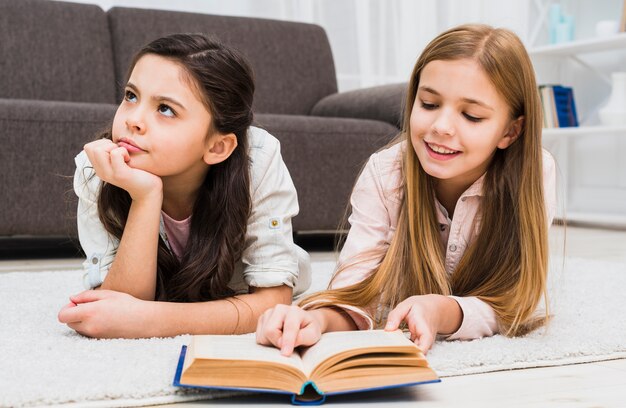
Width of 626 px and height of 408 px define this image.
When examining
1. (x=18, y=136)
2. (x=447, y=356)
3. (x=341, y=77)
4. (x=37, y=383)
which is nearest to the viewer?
(x=37, y=383)

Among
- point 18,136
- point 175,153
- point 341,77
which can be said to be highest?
point 175,153

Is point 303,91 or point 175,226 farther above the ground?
point 175,226

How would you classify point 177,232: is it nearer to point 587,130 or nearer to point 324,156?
point 324,156

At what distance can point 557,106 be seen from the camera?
3.75 m

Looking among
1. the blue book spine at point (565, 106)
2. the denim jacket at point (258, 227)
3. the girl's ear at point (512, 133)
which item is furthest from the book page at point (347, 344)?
the blue book spine at point (565, 106)

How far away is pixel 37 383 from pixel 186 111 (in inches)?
18.7

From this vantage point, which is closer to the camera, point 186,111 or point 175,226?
point 186,111

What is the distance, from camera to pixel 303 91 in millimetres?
3029

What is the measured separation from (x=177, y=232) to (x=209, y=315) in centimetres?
22

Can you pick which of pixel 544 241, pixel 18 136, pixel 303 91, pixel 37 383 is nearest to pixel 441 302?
pixel 544 241

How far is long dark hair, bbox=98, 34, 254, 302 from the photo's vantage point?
1.21 metres

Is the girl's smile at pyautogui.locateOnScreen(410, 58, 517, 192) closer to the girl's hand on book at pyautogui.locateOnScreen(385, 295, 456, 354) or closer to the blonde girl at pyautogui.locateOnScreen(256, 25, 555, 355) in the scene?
the blonde girl at pyautogui.locateOnScreen(256, 25, 555, 355)

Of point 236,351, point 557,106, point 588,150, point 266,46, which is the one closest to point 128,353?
point 236,351

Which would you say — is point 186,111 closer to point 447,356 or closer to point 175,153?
point 175,153
